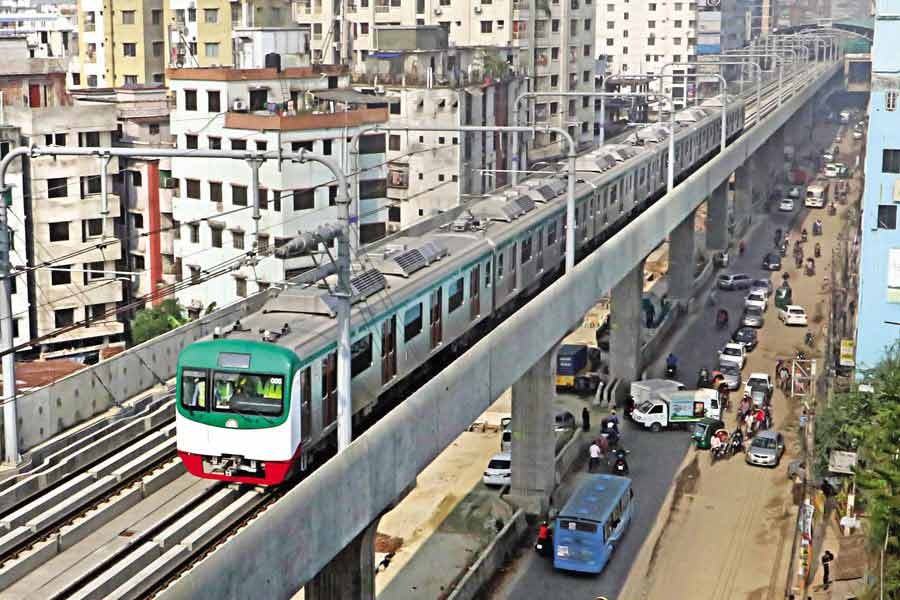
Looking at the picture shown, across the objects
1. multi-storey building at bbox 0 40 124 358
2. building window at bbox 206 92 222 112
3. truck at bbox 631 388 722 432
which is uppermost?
building window at bbox 206 92 222 112

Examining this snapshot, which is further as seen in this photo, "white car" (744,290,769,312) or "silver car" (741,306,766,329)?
"white car" (744,290,769,312)

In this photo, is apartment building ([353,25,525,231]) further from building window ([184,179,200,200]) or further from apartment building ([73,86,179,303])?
building window ([184,179,200,200])

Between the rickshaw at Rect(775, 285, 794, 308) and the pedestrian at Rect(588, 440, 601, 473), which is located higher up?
the rickshaw at Rect(775, 285, 794, 308)

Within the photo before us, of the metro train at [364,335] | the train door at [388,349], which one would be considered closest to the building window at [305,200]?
the metro train at [364,335]

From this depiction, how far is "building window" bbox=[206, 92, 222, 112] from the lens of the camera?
41.6 metres

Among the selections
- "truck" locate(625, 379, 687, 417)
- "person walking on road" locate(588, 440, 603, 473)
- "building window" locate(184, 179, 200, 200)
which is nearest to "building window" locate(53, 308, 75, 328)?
"building window" locate(184, 179, 200, 200)

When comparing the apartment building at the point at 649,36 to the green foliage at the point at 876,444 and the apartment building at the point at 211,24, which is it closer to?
the apartment building at the point at 211,24

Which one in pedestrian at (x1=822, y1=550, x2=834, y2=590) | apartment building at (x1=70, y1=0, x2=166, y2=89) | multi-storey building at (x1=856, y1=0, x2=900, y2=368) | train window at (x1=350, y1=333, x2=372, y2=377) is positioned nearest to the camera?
train window at (x1=350, y1=333, x2=372, y2=377)

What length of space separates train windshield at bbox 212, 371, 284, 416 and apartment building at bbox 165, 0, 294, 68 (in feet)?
122

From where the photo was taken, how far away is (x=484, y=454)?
117 feet

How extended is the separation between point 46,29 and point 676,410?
49.7 metres

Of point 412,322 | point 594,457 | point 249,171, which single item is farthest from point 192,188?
point 412,322

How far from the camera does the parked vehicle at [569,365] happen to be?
41.5m

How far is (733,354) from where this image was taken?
44562 millimetres
